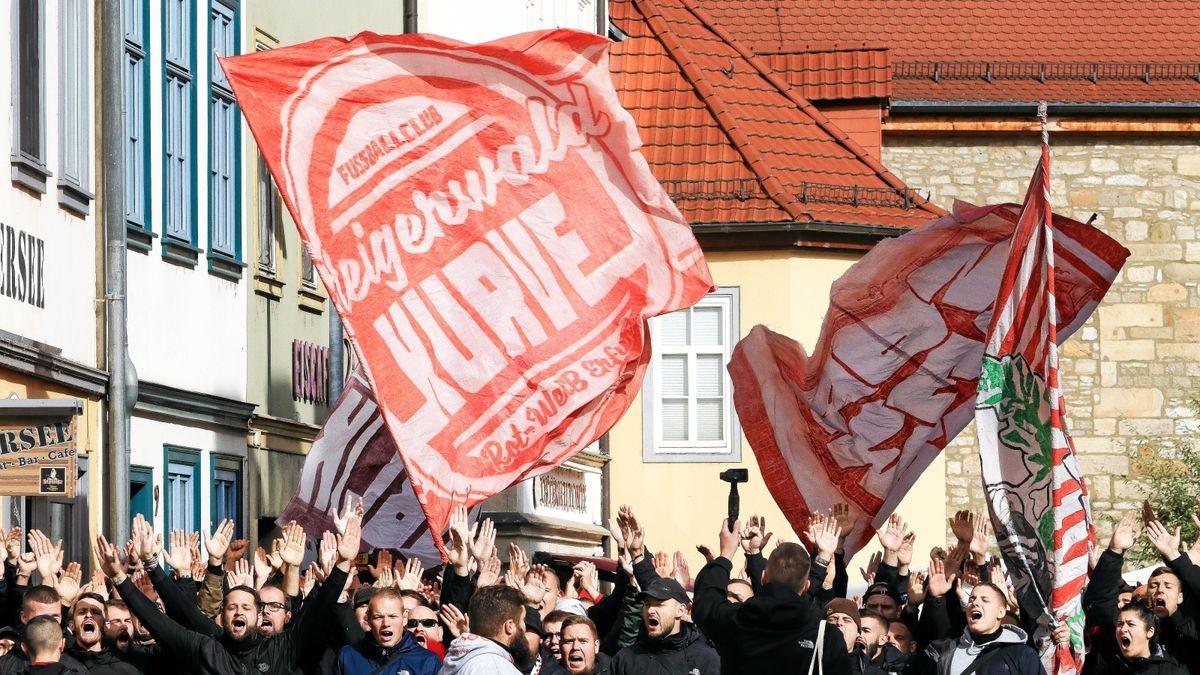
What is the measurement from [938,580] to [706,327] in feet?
64.0

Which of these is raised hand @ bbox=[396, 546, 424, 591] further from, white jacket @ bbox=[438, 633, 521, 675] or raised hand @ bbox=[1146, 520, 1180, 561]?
raised hand @ bbox=[1146, 520, 1180, 561]

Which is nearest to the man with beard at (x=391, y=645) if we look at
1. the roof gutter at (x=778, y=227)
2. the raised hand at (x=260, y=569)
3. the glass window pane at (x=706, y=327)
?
the raised hand at (x=260, y=569)

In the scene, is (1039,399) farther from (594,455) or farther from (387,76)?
(594,455)

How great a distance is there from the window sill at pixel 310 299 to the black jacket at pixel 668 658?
13.3m

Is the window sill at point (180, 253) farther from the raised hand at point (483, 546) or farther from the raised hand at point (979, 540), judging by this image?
the raised hand at point (483, 546)

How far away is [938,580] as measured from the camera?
13789 millimetres

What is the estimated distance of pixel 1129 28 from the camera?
137ft

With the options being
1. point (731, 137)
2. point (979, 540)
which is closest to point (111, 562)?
point (979, 540)

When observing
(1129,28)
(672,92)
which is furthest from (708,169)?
(1129,28)

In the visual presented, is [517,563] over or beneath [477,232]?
beneath

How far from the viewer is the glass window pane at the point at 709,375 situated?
109ft

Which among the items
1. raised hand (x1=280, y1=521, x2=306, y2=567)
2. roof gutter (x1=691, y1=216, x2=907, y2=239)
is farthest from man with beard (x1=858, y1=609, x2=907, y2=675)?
roof gutter (x1=691, y1=216, x2=907, y2=239)

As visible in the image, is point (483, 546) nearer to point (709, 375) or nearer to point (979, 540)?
point (979, 540)

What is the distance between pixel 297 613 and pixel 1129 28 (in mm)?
31562
